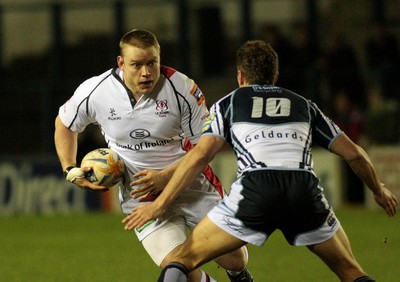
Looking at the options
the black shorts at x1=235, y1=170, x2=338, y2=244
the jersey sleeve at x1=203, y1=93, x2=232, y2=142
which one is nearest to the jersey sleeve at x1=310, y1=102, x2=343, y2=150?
the black shorts at x1=235, y1=170, x2=338, y2=244

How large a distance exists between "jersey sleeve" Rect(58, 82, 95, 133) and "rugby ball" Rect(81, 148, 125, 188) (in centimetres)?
34

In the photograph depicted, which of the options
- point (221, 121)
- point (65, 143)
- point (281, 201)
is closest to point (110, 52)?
point (65, 143)

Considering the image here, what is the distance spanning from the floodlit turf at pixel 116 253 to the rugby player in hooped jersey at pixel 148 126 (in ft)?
6.56

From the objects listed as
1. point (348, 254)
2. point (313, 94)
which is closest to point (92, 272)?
point (348, 254)

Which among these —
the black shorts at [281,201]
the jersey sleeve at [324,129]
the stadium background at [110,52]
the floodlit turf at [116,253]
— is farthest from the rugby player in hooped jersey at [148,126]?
the stadium background at [110,52]

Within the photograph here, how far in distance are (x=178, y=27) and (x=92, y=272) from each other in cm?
839

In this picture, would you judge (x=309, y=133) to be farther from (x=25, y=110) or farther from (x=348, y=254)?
(x=25, y=110)

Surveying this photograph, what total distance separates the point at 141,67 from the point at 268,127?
111cm

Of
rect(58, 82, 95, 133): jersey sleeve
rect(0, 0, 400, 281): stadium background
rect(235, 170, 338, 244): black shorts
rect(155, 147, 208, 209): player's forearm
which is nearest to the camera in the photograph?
rect(235, 170, 338, 244): black shorts

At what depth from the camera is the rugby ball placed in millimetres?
6293

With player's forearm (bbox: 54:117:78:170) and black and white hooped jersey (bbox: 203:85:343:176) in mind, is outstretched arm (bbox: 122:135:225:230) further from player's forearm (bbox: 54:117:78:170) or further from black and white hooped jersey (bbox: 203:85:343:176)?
player's forearm (bbox: 54:117:78:170)

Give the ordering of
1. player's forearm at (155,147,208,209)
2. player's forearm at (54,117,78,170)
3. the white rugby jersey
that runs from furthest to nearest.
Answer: player's forearm at (54,117,78,170) → the white rugby jersey → player's forearm at (155,147,208,209)

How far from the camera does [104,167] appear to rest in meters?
6.32

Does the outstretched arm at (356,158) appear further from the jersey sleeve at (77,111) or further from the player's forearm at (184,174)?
the jersey sleeve at (77,111)
